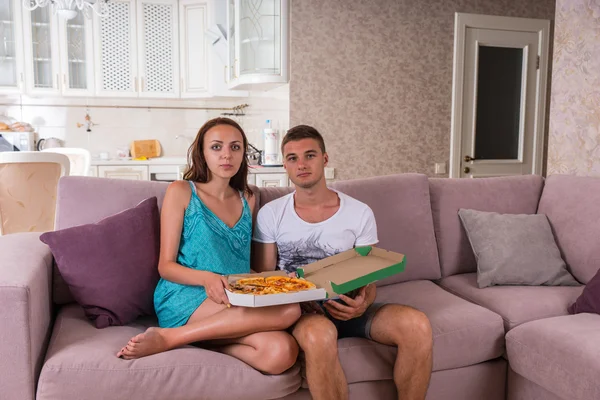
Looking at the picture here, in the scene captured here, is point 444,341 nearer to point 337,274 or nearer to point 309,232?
point 337,274

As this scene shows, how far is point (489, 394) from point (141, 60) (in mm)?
4478

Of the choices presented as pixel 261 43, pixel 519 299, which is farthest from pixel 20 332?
pixel 261 43

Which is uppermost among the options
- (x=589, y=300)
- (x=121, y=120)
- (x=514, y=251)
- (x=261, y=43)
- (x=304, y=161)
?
(x=261, y=43)

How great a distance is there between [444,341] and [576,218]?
103 centimetres

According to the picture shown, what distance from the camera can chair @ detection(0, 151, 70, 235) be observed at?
9.53 feet

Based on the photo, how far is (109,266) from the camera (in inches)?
75.2

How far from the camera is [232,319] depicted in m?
1.72

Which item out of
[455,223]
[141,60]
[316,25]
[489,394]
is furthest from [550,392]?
[141,60]

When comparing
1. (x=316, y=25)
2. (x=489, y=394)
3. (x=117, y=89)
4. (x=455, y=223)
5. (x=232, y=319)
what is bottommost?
(x=489, y=394)

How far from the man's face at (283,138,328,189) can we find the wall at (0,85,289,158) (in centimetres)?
320

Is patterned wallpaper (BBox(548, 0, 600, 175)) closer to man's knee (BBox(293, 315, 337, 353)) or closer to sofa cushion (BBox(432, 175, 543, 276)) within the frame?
sofa cushion (BBox(432, 175, 543, 276))

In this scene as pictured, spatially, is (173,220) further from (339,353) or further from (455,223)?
(455,223)

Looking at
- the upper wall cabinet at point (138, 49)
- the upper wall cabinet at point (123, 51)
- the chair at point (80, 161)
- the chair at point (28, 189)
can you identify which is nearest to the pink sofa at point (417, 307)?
the chair at point (28, 189)

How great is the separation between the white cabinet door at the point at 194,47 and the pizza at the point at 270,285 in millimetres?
4089
